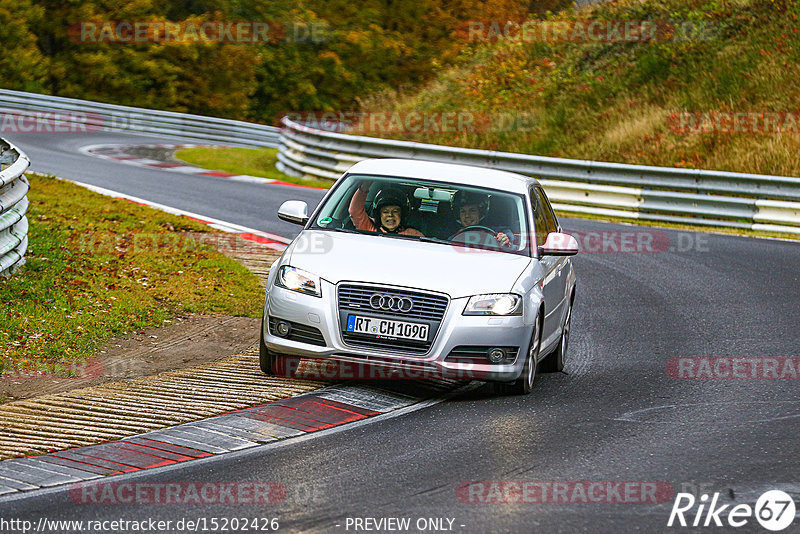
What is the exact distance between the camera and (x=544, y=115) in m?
29.8

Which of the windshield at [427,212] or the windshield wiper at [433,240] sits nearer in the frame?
the windshield wiper at [433,240]

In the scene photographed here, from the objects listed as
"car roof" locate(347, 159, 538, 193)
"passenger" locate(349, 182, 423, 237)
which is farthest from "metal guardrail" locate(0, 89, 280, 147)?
"passenger" locate(349, 182, 423, 237)

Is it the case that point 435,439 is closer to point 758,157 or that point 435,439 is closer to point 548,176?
point 548,176

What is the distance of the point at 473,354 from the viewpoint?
26.4ft

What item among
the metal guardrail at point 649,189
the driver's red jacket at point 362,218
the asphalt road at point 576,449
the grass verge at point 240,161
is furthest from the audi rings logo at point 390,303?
the grass verge at point 240,161

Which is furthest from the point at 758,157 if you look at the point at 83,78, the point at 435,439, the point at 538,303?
the point at 83,78

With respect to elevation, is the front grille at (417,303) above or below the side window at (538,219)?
below

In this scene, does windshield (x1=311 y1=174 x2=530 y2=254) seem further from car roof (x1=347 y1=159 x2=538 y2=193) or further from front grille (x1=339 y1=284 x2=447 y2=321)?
front grille (x1=339 y1=284 x2=447 y2=321)

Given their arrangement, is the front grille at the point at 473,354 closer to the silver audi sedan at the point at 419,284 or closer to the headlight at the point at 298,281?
the silver audi sedan at the point at 419,284

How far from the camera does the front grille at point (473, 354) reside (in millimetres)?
7984

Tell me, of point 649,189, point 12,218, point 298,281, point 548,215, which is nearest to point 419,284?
point 298,281

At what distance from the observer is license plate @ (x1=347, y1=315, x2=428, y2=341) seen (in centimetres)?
796

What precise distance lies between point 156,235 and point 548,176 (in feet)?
32.1

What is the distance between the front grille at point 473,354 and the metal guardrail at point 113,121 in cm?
2749
